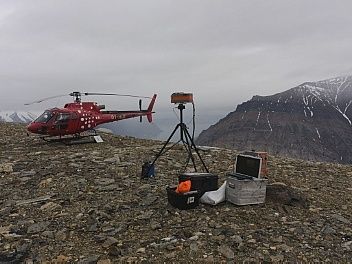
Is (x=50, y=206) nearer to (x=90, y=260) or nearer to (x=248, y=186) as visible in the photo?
(x=90, y=260)

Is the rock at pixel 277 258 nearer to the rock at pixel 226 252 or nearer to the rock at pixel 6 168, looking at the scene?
the rock at pixel 226 252

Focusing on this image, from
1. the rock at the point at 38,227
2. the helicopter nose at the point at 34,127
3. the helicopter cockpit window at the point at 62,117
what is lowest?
the rock at the point at 38,227

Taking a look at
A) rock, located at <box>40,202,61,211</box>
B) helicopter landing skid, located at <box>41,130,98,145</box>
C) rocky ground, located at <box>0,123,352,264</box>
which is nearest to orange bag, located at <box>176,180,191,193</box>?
rocky ground, located at <box>0,123,352,264</box>

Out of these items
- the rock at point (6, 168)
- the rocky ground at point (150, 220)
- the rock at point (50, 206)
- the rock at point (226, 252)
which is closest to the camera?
the rock at point (226, 252)

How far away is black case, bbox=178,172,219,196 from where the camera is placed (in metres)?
8.36

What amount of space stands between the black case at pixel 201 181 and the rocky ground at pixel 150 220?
1.61 ft

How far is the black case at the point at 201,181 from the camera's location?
836 cm

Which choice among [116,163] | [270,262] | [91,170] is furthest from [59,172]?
[270,262]

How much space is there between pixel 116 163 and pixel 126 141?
6.38 metres

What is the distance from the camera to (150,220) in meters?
7.72

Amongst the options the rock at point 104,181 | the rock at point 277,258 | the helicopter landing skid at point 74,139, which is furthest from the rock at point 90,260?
the helicopter landing skid at point 74,139

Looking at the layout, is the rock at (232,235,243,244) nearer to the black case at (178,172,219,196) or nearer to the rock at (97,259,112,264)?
the black case at (178,172,219,196)

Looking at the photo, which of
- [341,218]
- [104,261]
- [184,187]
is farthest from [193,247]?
[341,218]

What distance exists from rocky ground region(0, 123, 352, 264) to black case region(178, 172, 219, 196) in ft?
1.61
